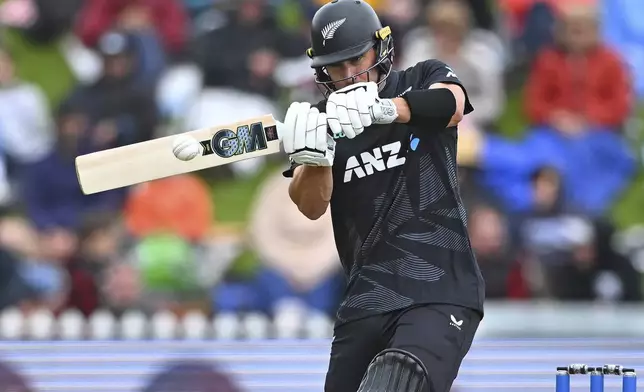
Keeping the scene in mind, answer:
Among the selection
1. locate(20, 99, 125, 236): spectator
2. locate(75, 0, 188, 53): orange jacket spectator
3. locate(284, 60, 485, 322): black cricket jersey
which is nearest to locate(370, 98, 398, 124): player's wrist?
locate(284, 60, 485, 322): black cricket jersey

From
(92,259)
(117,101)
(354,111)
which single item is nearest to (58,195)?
(92,259)

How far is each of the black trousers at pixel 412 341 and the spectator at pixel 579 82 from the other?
4608 millimetres

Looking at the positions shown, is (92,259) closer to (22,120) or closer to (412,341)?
(22,120)

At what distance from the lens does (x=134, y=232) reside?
720 centimetres

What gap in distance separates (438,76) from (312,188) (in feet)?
1.54

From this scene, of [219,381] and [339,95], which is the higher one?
[339,95]

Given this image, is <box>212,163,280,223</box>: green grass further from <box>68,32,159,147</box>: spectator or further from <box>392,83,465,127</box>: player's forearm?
<box>392,83,465,127</box>: player's forearm

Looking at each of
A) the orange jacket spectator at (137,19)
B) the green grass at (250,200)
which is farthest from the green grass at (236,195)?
the orange jacket spectator at (137,19)

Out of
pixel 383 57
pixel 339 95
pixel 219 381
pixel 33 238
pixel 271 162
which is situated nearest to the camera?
pixel 339 95

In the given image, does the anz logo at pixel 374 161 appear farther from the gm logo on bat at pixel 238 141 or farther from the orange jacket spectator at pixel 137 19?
the orange jacket spectator at pixel 137 19

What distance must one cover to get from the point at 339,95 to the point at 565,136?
16.1 ft

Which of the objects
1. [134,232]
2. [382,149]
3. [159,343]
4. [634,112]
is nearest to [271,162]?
[134,232]

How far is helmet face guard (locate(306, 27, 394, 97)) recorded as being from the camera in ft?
10.5

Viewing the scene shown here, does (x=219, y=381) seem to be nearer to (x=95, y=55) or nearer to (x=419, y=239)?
(x=419, y=239)
